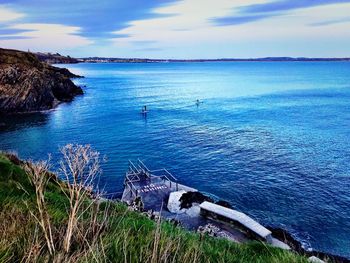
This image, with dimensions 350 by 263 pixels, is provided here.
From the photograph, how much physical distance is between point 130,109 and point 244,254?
299ft

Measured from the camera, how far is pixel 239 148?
58.8 m


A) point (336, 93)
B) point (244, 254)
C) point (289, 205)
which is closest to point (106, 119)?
point (289, 205)

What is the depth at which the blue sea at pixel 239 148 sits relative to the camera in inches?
1503

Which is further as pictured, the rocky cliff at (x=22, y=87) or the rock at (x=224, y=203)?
the rocky cliff at (x=22, y=87)

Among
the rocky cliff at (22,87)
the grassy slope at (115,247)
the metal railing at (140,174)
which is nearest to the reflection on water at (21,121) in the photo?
the rocky cliff at (22,87)

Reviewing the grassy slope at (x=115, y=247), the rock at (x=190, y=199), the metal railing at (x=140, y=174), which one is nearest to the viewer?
the grassy slope at (x=115, y=247)

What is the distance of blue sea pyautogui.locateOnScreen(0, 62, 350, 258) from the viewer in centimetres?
3819

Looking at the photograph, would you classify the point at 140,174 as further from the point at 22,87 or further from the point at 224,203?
the point at 22,87

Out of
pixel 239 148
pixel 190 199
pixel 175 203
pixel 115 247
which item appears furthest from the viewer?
pixel 239 148

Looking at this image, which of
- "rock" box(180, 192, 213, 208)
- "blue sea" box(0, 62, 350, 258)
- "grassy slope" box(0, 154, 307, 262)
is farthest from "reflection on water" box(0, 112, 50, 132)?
"grassy slope" box(0, 154, 307, 262)

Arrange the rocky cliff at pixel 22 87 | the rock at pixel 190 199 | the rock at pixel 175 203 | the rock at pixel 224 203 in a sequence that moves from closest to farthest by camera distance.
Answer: the rock at pixel 175 203 → the rock at pixel 190 199 → the rock at pixel 224 203 → the rocky cliff at pixel 22 87

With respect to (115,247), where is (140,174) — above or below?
below

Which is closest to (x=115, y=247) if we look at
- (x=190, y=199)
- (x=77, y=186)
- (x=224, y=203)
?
(x=77, y=186)

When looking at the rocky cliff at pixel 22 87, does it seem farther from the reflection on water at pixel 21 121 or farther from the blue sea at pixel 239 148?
the blue sea at pixel 239 148
